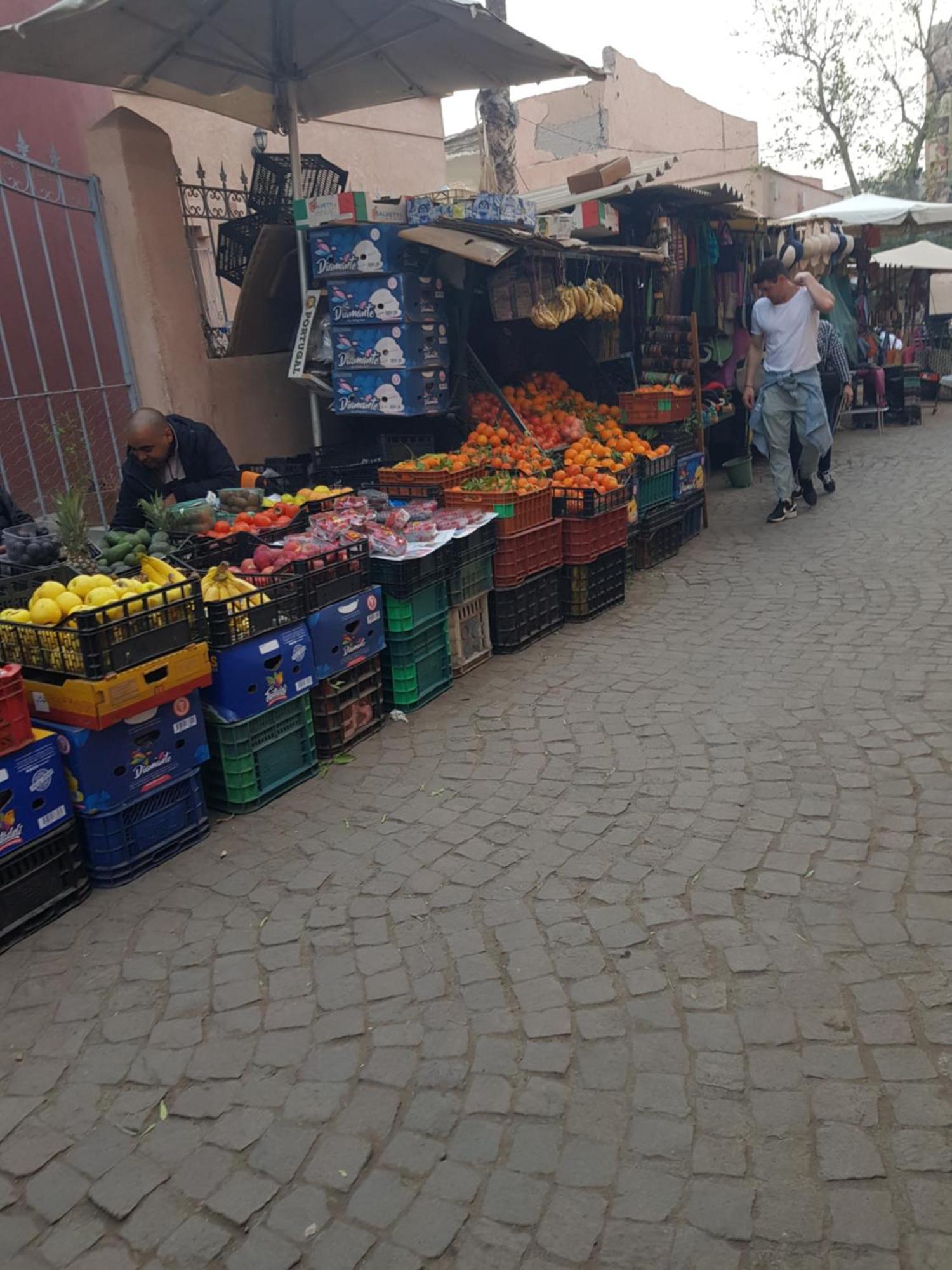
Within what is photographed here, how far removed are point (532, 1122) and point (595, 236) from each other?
27.7 feet

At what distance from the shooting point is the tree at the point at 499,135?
11.2 m

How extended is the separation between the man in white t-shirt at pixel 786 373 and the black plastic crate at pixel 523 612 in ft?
12.3

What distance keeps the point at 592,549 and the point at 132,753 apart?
3.73 m

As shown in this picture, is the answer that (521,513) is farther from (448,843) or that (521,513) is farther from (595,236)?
(595,236)

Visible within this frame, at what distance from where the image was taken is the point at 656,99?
24.8 metres

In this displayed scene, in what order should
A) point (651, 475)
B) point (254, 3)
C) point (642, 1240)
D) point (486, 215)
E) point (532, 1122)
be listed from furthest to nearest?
point (651, 475) < point (486, 215) < point (254, 3) < point (532, 1122) < point (642, 1240)

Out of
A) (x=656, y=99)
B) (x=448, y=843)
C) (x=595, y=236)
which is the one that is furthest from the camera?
(x=656, y=99)

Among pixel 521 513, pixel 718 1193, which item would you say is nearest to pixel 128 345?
pixel 521 513

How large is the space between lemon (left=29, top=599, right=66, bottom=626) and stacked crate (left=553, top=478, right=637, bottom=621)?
3.60 metres

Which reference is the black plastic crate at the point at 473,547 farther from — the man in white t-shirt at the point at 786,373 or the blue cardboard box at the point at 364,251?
the man in white t-shirt at the point at 786,373

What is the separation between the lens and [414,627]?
527 centimetres

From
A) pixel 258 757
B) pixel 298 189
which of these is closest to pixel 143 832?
pixel 258 757

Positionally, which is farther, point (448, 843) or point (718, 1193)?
point (448, 843)

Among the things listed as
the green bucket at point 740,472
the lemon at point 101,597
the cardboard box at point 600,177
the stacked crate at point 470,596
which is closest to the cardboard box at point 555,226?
the cardboard box at point 600,177
